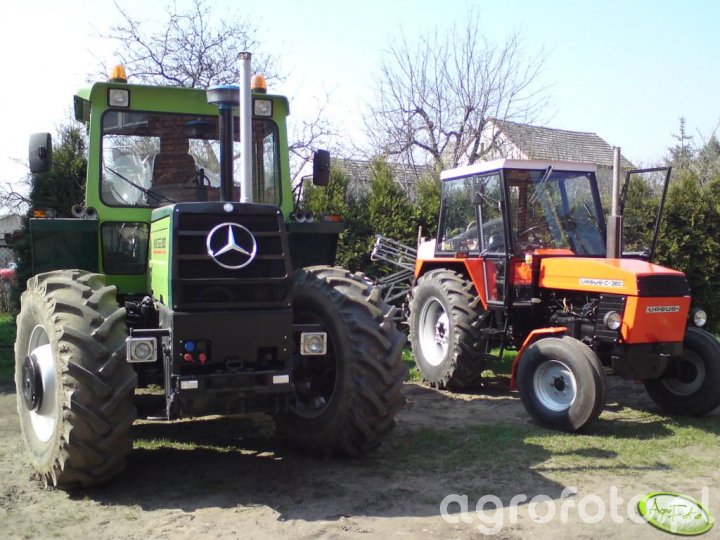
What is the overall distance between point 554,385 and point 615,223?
1.64 metres

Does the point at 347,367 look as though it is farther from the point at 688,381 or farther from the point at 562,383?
the point at 688,381

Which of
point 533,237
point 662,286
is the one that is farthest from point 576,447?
point 533,237

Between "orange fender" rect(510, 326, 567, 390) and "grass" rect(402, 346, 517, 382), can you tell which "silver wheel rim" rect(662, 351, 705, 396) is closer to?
"orange fender" rect(510, 326, 567, 390)

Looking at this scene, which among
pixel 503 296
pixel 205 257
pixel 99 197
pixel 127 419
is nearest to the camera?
pixel 127 419

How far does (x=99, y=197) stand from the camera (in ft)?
17.9

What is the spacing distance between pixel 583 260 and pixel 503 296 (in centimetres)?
92

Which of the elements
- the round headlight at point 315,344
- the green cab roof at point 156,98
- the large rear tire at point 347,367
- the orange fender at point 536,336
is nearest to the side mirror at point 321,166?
the green cab roof at point 156,98

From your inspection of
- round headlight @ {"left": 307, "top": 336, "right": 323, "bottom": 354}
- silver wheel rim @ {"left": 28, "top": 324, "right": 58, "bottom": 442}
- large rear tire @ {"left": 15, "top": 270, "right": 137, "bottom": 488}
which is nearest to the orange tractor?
round headlight @ {"left": 307, "top": 336, "right": 323, "bottom": 354}

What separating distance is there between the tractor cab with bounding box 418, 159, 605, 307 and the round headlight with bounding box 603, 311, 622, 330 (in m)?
0.98

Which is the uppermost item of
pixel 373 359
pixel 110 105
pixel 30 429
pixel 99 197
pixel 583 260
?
pixel 110 105

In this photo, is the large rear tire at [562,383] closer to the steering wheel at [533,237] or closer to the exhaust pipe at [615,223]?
the exhaust pipe at [615,223]

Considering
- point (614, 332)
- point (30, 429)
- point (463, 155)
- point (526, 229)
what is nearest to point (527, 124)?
point (463, 155)

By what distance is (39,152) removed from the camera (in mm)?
5285

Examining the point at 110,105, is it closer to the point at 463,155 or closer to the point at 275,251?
the point at 275,251
